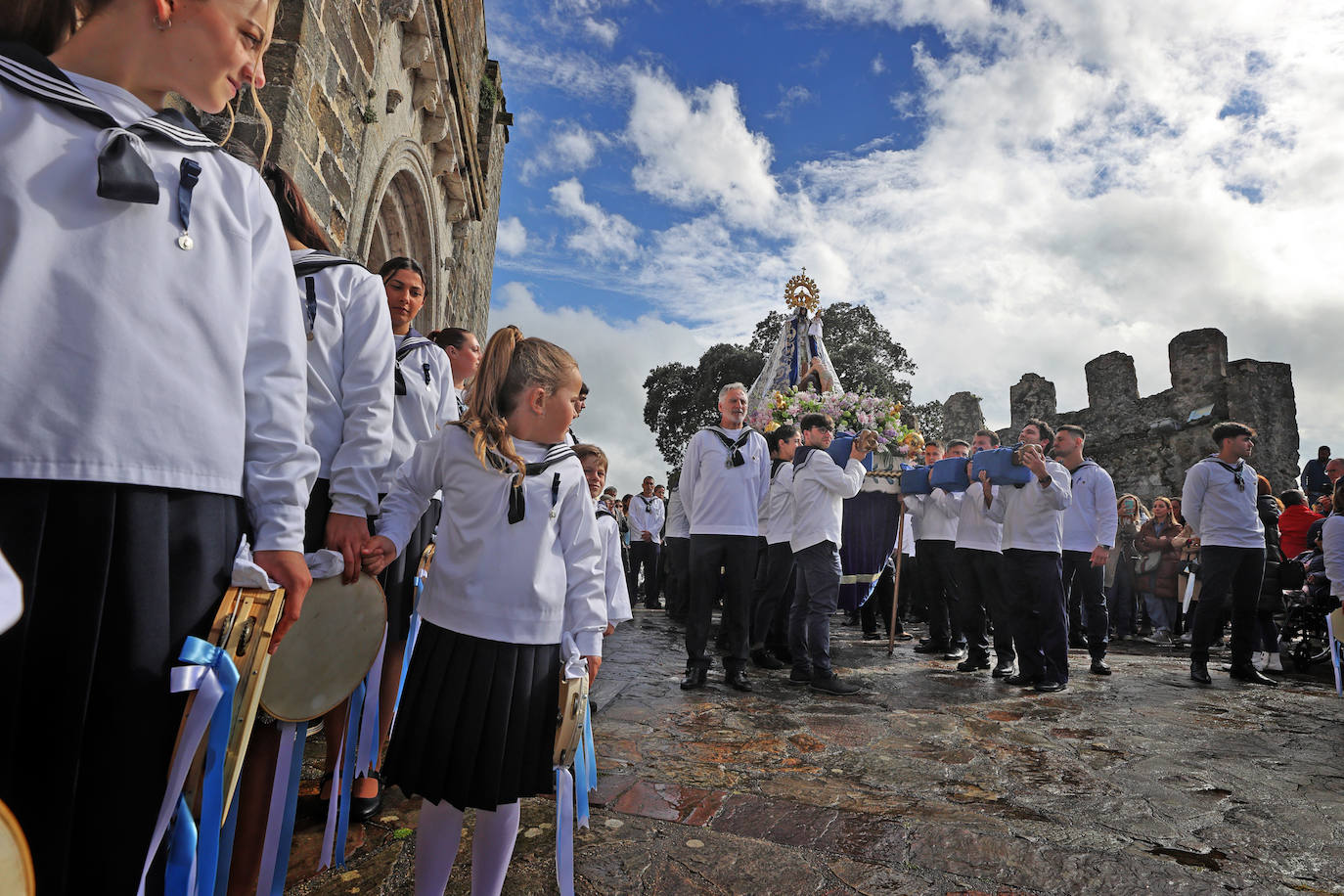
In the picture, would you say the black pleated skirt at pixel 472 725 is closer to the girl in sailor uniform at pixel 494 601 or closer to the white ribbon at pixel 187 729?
the girl in sailor uniform at pixel 494 601

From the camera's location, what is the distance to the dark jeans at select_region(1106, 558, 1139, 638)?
9.95 m

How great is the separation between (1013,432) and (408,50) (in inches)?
558

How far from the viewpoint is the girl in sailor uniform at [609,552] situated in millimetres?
3041

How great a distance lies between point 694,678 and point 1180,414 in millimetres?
12681

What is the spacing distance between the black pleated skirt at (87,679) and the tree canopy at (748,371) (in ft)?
87.4

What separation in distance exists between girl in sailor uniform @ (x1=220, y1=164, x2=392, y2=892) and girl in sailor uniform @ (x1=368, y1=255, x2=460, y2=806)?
0.81 feet

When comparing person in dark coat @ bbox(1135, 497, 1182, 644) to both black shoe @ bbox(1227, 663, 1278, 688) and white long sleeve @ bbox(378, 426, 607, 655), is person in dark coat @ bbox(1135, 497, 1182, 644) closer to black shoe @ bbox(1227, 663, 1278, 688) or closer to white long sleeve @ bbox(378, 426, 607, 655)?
black shoe @ bbox(1227, 663, 1278, 688)

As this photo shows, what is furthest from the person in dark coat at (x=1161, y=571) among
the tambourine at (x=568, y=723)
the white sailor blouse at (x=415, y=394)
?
the tambourine at (x=568, y=723)

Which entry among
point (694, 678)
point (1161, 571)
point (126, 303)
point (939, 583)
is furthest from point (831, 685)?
point (1161, 571)

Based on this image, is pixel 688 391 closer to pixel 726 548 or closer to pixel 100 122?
pixel 726 548

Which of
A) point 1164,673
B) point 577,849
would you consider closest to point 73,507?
point 577,849

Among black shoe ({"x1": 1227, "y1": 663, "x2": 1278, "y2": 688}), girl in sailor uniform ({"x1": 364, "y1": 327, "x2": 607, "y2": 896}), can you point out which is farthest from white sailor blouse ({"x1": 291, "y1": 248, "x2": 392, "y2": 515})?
black shoe ({"x1": 1227, "y1": 663, "x2": 1278, "y2": 688})

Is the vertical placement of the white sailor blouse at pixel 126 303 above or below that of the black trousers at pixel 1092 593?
above

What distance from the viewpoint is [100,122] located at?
1192 millimetres
